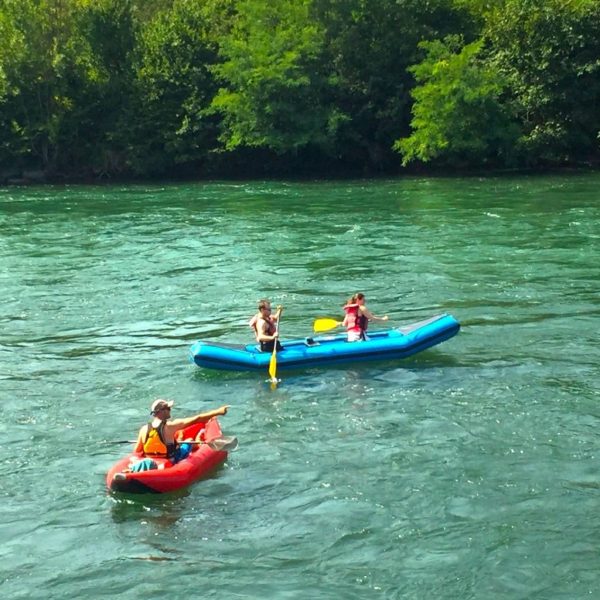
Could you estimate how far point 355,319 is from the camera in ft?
45.1

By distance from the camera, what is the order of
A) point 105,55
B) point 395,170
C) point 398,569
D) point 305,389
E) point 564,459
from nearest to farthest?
1. point 398,569
2. point 564,459
3. point 305,389
4. point 395,170
5. point 105,55

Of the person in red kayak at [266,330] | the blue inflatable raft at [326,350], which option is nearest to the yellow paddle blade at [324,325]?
the blue inflatable raft at [326,350]

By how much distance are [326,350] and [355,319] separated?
2.63 feet

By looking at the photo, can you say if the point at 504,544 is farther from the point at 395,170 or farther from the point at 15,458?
the point at 395,170

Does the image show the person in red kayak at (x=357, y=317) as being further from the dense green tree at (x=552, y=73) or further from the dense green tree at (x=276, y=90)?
the dense green tree at (x=276, y=90)

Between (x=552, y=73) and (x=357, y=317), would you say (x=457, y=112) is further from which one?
(x=357, y=317)

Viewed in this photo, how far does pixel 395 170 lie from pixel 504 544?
31.5 m

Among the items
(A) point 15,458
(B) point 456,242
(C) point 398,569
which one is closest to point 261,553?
(C) point 398,569

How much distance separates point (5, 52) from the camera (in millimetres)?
40469

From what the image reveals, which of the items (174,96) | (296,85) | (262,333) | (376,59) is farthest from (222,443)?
(174,96)

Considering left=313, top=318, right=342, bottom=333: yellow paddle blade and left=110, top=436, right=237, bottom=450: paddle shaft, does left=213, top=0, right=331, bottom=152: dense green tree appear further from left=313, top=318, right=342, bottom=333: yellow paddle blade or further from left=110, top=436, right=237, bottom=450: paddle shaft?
left=110, top=436, right=237, bottom=450: paddle shaft

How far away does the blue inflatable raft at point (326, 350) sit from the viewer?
13.0 metres

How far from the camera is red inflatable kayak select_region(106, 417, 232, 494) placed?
9.30 metres

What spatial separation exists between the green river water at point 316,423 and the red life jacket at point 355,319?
2.19ft
